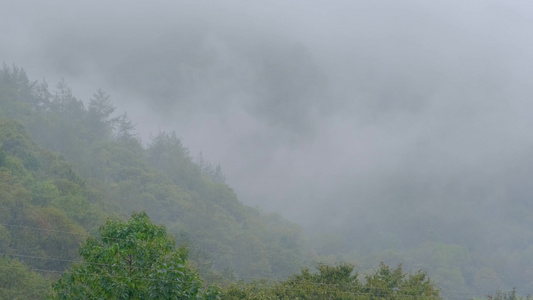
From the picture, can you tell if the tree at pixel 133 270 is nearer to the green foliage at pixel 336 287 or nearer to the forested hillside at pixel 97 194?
the green foliage at pixel 336 287

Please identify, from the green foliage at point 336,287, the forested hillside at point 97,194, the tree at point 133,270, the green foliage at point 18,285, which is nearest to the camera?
the tree at point 133,270

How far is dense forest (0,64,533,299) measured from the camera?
48188mm

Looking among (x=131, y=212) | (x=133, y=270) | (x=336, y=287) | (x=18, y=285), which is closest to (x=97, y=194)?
(x=131, y=212)

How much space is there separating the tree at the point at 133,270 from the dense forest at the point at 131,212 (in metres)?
0.71

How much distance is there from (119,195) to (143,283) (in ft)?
402

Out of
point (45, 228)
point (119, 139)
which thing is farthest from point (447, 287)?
point (45, 228)

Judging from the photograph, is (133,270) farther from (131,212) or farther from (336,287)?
(131,212)

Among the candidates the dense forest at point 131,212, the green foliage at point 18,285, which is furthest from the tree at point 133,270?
the green foliage at point 18,285

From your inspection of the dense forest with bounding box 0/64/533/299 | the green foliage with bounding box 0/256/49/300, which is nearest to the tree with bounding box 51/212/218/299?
the dense forest with bounding box 0/64/533/299

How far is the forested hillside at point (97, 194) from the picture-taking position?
71.3 metres

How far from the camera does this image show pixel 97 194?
4136 inches

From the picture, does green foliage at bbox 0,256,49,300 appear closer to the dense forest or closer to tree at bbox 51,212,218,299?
the dense forest

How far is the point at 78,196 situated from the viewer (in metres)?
89.4

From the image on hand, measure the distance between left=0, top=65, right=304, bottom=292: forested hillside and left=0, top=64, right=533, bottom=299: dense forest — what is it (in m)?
0.24
